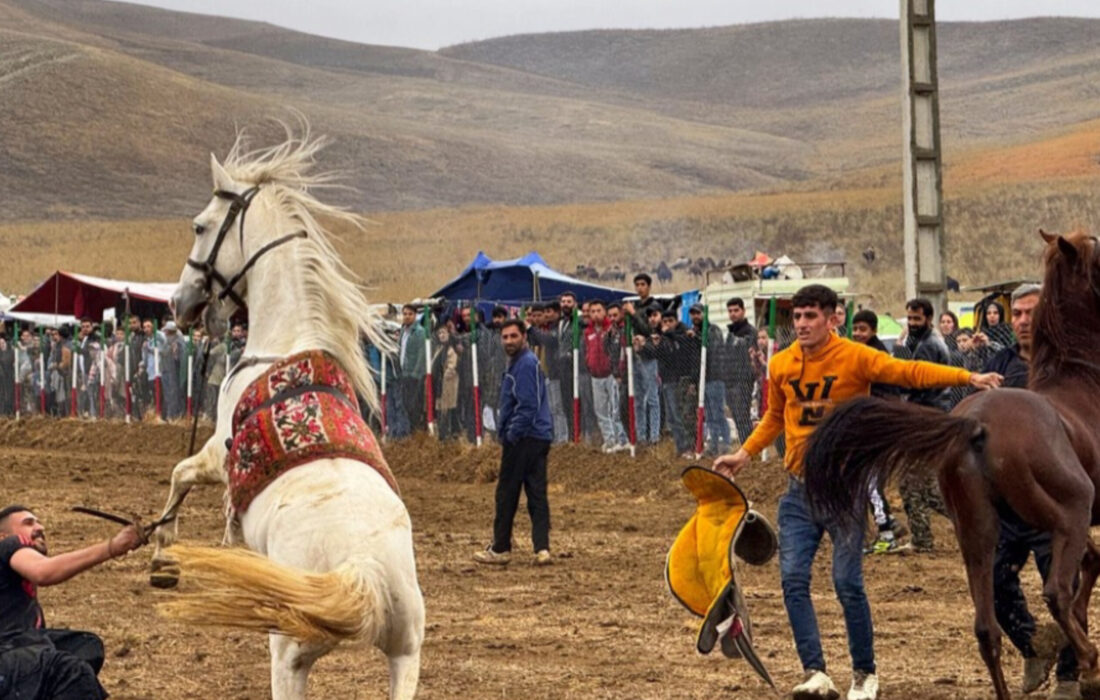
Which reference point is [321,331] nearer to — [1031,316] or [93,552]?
[93,552]

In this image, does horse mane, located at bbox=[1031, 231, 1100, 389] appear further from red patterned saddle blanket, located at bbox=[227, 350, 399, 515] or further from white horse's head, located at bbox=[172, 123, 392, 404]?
red patterned saddle blanket, located at bbox=[227, 350, 399, 515]

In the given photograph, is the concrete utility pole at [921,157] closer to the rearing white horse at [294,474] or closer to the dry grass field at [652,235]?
the rearing white horse at [294,474]

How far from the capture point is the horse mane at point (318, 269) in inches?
312

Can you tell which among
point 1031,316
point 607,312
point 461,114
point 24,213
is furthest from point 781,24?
point 1031,316

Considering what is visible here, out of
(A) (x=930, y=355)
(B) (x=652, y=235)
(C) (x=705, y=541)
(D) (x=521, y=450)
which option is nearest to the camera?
(C) (x=705, y=541)

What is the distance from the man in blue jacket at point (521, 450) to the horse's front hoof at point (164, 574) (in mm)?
5389

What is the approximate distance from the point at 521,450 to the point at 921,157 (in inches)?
273

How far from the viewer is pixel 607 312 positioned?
20.6 meters

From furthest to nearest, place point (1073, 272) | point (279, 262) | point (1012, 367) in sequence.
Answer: point (1012, 367), point (1073, 272), point (279, 262)

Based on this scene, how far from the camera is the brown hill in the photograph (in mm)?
103250

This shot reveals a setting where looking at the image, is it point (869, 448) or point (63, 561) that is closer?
point (63, 561)

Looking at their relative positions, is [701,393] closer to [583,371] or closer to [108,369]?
[583,371]

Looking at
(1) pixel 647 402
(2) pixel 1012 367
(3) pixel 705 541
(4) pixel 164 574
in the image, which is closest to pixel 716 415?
(1) pixel 647 402

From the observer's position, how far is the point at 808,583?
8.95m
